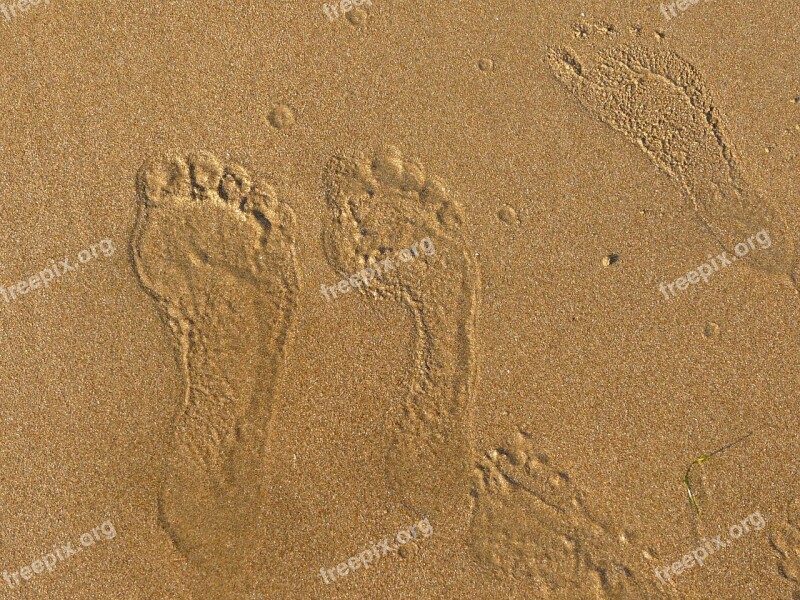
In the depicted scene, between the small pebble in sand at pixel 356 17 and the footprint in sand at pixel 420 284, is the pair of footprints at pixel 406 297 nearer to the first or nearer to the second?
the footprint in sand at pixel 420 284

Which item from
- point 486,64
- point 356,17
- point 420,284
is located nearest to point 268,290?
point 420,284

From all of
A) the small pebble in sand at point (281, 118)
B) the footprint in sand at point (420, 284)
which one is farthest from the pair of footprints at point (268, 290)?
the small pebble in sand at point (281, 118)

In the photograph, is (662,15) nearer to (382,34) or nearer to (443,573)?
(382,34)

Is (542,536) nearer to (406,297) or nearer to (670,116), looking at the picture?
(406,297)

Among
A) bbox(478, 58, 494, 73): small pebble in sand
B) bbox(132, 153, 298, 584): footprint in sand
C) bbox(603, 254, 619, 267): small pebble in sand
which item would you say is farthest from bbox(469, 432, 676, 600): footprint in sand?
bbox(478, 58, 494, 73): small pebble in sand

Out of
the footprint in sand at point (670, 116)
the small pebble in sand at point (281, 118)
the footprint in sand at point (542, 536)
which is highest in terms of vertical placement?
the small pebble in sand at point (281, 118)

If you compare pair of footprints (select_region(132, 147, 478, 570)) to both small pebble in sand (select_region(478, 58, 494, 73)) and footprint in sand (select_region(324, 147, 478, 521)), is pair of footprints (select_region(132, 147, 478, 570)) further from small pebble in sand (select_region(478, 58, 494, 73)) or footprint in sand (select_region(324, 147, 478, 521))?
small pebble in sand (select_region(478, 58, 494, 73))

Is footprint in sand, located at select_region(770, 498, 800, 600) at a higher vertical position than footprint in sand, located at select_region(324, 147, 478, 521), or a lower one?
lower
